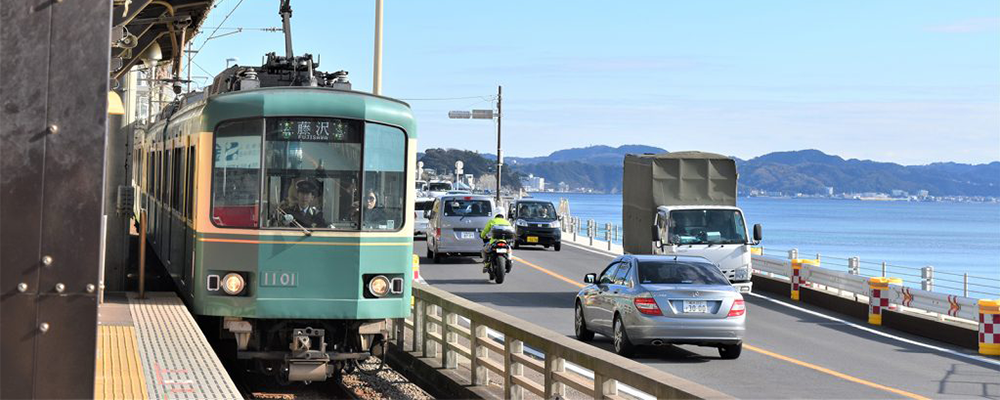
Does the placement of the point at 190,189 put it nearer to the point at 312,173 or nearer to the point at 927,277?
the point at 312,173

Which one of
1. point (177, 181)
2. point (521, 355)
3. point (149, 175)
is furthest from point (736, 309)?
point (149, 175)

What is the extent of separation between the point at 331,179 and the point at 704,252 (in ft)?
50.0

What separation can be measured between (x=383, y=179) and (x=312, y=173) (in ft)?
2.38

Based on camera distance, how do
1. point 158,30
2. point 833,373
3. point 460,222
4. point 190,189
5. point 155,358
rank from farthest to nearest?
point 460,222
point 158,30
point 833,373
point 190,189
point 155,358

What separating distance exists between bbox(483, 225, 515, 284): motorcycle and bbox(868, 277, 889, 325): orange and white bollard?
9.37 metres

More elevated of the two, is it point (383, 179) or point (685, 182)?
point (685, 182)

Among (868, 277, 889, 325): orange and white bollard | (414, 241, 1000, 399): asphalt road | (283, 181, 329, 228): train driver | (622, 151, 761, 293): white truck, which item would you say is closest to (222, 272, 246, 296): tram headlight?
(283, 181, 329, 228): train driver

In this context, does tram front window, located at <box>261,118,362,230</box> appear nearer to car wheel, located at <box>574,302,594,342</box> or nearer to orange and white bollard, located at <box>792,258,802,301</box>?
car wheel, located at <box>574,302,594,342</box>

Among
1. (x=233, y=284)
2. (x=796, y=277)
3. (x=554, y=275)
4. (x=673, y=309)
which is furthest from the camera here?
(x=554, y=275)

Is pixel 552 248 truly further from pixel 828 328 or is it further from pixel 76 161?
pixel 76 161

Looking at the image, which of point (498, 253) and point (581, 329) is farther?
point (498, 253)

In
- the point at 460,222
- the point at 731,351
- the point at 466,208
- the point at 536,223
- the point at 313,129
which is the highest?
the point at 313,129

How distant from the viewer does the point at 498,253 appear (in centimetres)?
3105

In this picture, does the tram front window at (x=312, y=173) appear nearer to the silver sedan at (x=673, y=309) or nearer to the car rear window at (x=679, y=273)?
the silver sedan at (x=673, y=309)
